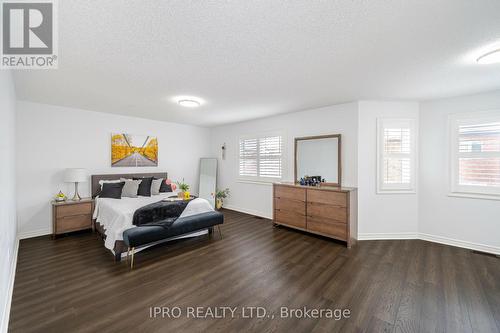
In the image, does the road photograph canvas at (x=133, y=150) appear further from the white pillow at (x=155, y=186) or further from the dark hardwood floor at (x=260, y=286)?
the dark hardwood floor at (x=260, y=286)

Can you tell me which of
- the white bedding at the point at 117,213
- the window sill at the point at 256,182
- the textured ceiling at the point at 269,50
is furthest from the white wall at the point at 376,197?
the white bedding at the point at 117,213

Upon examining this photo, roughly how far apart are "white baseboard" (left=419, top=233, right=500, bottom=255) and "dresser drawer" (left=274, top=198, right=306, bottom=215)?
220 centimetres

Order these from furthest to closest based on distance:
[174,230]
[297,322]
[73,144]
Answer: [73,144] → [174,230] → [297,322]

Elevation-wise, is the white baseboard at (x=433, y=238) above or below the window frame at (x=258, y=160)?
below

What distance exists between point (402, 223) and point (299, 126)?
9.08 feet

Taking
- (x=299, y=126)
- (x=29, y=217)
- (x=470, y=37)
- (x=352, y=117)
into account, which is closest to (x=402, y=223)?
(x=352, y=117)

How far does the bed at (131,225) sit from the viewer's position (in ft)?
9.68

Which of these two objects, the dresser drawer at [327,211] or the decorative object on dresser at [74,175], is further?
the decorative object on dresser at [74,175]

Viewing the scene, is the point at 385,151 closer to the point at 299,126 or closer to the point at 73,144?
the point at 299,126

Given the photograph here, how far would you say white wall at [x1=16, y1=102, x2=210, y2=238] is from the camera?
385cm

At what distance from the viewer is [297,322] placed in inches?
73.8

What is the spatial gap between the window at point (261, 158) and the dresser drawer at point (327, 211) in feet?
4.45
